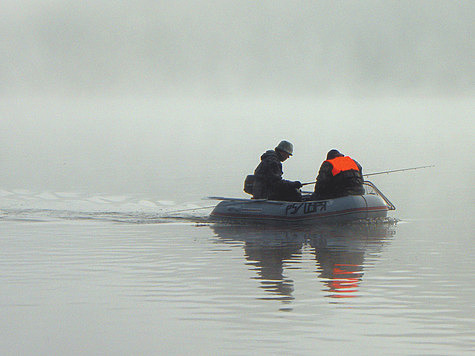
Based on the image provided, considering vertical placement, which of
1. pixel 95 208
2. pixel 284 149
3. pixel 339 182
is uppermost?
pixel 284 149

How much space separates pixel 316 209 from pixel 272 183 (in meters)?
1.22

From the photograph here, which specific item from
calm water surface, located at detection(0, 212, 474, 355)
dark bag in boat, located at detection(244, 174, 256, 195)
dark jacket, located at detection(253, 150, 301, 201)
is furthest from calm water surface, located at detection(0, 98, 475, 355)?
dark bag in boat, located at detection(244, 174, 256, 195)

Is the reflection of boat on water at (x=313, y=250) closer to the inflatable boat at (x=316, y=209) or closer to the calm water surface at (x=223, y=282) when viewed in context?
the calm water surface at (x=223, y=282)

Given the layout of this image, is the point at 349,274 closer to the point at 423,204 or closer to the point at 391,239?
the point at 391,239

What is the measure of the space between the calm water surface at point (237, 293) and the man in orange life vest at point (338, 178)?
3.54 ft

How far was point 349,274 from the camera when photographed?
15031 millimetres

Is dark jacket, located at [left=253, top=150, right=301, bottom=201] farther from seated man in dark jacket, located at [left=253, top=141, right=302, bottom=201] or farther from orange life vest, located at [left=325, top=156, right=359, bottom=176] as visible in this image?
orange life vest, located at [left=325, top=156, right=359, bottom=176]

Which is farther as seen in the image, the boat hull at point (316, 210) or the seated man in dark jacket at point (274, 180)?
the seated man in dark jacket at point (274, 180)

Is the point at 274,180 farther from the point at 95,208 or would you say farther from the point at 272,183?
the point at 95,208

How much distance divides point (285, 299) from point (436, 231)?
878 cm

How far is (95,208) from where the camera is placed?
87.7ft

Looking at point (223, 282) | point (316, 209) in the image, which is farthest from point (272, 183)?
point (223, 282)

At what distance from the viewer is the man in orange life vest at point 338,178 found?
21188mm

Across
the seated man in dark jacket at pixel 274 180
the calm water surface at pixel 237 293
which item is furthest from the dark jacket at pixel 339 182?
the calm water surface at pixel 237 293
